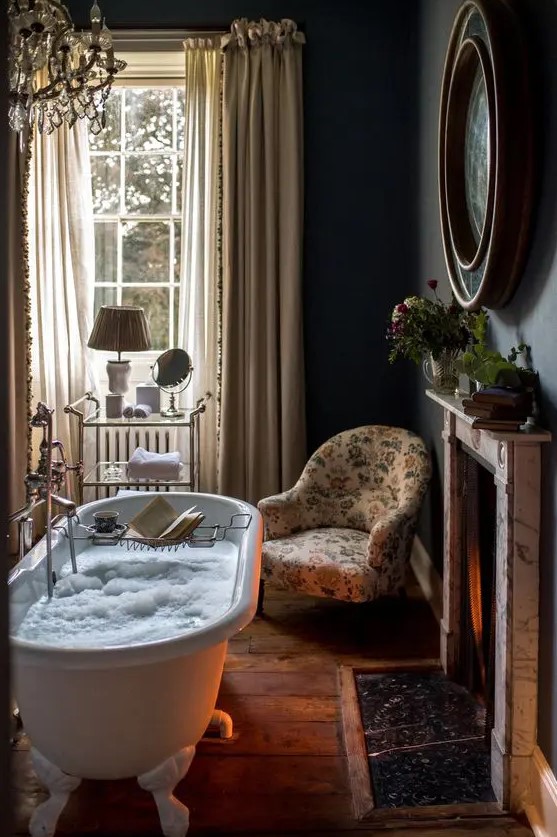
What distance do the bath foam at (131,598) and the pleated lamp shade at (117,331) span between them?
4.49 ft

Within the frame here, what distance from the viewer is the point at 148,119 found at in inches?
197

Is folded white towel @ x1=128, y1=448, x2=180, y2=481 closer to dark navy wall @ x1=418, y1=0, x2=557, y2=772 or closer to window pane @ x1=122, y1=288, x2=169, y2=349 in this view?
window pane @ x1=122, y1=288, x2=169, y2=349

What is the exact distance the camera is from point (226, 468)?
15.7 feet

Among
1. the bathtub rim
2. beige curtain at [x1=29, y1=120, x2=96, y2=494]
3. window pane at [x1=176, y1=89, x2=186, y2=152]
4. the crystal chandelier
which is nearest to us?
the bathtub rim

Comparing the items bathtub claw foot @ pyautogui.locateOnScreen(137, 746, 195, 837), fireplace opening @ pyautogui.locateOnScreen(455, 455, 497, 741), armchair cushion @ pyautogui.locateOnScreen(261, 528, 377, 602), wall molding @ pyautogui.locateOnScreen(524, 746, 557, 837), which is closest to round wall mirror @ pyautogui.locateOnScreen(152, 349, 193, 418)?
armchair cushion @ pyautogui.locateOnScreen(261, 528, 377, 602)

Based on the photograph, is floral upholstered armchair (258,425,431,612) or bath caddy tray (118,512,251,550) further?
floral upholstered armchair (258,425,431,612)

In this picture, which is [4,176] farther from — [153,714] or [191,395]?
[191,395]

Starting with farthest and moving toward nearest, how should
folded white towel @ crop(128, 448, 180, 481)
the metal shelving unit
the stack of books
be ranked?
the metal shelving unit
folded white towel @ crop(128, 448, 180, 481)
the stack of books

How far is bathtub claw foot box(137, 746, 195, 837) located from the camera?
2.32 meters

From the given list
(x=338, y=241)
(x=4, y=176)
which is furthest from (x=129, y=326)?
(x=4, y=176)

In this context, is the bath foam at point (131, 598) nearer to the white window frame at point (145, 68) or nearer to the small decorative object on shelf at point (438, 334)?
the small decorative object on shelf at point (438, 334)

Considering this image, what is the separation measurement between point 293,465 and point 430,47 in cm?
225

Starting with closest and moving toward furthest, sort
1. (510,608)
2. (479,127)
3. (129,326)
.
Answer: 1. (510,608)
2. (479,127)
3. (129,326)

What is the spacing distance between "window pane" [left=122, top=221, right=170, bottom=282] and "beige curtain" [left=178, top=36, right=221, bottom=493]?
1.02 feet
